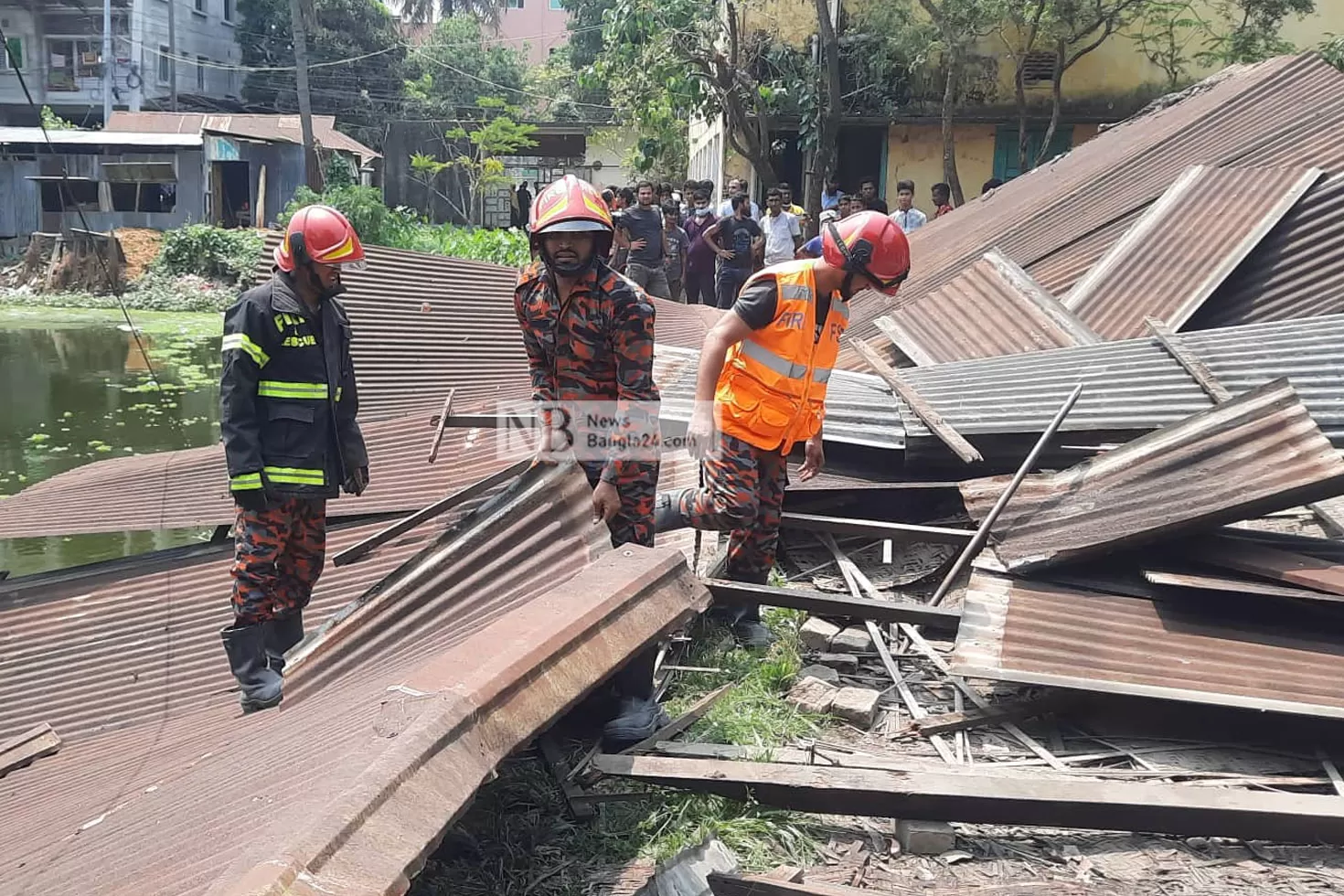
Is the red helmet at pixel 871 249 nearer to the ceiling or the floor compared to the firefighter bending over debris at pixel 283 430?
nearer to the ceiling

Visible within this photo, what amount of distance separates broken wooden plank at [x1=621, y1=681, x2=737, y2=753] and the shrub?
17927mm

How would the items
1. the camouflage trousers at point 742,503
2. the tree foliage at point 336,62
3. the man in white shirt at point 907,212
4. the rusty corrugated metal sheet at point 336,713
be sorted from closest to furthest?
the rusty corrugated metal sheet at point 336,713 < the camouflage trousers at point 742,503 < the man in white shirt at point 907,212 < the tree foliage at point 336,62

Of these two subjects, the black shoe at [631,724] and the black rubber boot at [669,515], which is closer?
the black shoe at [631,724]

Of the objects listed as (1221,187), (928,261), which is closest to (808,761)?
(1221,187)

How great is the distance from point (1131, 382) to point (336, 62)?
1304 inches

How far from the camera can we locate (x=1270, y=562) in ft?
9.87

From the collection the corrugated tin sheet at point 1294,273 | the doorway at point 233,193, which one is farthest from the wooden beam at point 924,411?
→ the doorway at point 233,193

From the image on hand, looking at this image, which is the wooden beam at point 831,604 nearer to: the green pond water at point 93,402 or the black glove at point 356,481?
the black glove at point 356,481

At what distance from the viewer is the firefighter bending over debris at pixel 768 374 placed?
3266 millimetres

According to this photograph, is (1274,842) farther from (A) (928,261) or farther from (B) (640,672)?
(A) (928,261)

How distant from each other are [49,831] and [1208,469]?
11.1 feet

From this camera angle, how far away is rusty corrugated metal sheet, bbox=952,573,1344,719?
2.73 metres

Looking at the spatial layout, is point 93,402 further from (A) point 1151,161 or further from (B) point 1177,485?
(B) point 1177,485

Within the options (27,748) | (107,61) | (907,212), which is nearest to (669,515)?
(27,748)
